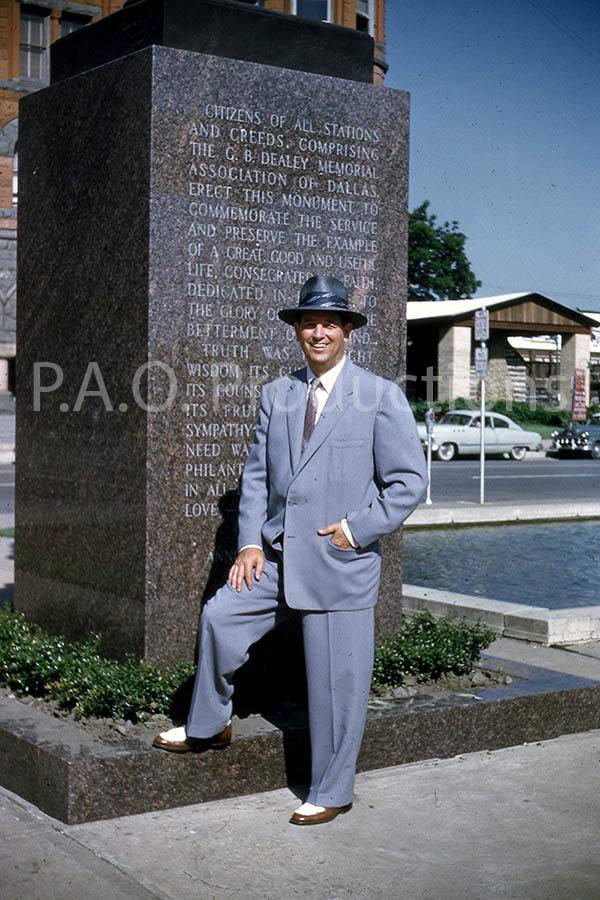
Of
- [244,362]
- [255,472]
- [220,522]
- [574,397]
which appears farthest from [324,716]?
[574,397]

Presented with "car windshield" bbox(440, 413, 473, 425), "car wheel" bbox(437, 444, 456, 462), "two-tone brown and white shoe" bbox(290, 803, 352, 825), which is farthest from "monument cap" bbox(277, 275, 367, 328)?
"car windshield" bbox(440, 413, 473, 425)

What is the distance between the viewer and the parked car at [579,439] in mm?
40312

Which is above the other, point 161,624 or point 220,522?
point 220,522

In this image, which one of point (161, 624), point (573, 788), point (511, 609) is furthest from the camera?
point (511, 609)

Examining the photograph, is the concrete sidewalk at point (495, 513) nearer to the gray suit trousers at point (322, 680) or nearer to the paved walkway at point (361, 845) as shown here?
the paved walkway at point (361, 845)

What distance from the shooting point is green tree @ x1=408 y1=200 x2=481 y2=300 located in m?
79.8

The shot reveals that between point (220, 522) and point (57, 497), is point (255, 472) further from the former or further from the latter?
point (57, 497)

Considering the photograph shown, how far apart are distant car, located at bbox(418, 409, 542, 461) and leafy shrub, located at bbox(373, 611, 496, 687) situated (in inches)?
1114

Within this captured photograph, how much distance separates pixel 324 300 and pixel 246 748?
179 cm

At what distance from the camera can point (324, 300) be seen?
4.71 m

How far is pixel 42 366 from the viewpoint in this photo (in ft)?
20.9

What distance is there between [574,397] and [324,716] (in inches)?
1662

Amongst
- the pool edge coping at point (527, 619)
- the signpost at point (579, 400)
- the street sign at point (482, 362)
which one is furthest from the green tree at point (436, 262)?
the pool edge coping at point (527, 619)

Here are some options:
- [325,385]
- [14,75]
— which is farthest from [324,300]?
[14,75]
